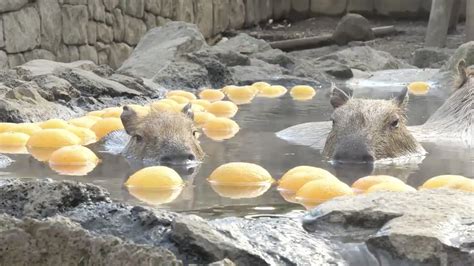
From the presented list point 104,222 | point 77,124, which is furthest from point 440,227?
point 77,124

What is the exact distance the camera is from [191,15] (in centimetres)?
1647

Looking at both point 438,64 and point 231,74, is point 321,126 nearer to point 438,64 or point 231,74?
point 231,74

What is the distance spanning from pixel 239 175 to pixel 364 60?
8.80m

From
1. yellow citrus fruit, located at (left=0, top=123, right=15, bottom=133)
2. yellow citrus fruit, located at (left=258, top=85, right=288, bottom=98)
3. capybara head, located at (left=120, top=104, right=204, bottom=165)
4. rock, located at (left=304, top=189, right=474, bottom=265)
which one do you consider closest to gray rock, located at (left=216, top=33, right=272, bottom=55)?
yellow citrus fruit, located at (left=258, top=85, right=288, bottom=98)

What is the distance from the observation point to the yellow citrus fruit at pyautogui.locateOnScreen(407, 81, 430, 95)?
9977 millimetres

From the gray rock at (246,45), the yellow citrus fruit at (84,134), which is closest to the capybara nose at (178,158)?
the yellow citrus fruit at (84,134)

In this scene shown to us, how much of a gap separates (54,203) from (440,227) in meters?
1.28

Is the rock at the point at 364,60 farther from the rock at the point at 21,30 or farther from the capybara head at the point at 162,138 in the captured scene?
the capybara head at the point at 162,138

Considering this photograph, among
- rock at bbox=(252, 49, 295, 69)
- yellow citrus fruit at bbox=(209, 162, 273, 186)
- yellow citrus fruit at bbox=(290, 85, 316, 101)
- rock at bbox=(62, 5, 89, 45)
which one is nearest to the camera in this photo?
yellow citrus fruit at bbox=(209, 162, 273, 186)

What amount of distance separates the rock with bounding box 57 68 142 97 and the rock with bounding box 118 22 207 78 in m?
1.84

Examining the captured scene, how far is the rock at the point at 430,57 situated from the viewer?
13375 millimetres

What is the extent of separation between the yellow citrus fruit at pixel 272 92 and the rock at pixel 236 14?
8866 mm

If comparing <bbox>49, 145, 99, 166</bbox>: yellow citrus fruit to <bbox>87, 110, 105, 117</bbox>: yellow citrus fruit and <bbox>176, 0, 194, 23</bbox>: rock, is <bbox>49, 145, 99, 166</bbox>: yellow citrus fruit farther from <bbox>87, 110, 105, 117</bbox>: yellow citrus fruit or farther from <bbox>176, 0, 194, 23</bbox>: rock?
<bbox>176, 0, 194, 23</bbox>: rock

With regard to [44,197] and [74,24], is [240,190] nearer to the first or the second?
[44,197]
